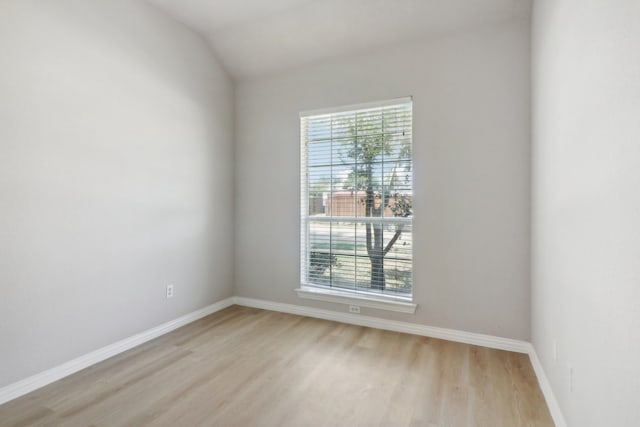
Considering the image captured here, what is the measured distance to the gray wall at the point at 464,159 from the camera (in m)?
2.49

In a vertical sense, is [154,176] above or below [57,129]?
below

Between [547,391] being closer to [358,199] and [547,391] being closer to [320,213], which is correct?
[358,199]

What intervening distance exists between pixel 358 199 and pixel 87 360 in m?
2.54

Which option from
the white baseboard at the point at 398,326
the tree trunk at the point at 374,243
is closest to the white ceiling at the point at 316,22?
the tree trunk at the point at 374,243

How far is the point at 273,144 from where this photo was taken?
11.5ft

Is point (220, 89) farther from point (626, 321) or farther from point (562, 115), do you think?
point (626, 321)

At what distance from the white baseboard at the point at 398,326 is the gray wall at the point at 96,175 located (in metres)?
0.72

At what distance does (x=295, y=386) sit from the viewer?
2059 mm

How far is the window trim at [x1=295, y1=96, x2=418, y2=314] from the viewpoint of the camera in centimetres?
289

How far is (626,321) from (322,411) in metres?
1.48

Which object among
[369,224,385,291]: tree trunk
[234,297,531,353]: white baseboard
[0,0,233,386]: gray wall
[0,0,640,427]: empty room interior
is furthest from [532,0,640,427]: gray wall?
[0,0,233,386]: gray wall

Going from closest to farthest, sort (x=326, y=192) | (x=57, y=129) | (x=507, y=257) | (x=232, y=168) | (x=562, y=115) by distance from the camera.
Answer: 1. (x=562, y=115)
2. (x=57, y=129)
3. (x=507, y=257)
4. (x=326, y=192)
5. (x=232, y=168)

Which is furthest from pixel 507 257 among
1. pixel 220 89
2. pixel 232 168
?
pixel 220 89

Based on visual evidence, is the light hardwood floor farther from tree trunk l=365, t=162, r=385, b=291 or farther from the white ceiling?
the white ceiling
